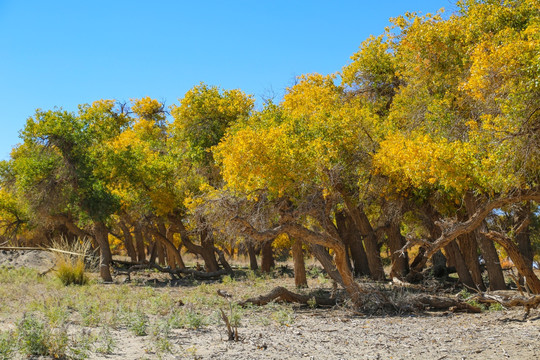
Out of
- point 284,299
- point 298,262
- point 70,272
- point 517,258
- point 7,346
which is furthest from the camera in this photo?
point 298,262

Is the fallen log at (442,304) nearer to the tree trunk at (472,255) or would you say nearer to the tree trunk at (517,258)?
the tree trunk at (517,258)

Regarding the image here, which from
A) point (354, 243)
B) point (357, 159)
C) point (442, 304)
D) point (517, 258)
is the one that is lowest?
point (442, 304)

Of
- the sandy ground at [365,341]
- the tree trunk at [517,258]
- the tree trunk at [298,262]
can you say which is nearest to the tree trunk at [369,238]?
the tree trunk at [298,262]

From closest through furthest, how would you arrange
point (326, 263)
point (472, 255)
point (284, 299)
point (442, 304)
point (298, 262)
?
point (442, 304) < point (284, 299) < point (326, 263) < point (472, 255) < point (298, 262)

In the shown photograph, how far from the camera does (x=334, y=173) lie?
1302cm

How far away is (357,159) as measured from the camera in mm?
14055

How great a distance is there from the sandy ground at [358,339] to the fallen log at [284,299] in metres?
1.62

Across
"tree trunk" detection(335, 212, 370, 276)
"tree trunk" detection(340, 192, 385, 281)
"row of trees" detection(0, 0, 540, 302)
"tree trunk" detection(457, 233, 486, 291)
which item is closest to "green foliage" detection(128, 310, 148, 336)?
"row of trees" detection(0, 0, 540, 302)

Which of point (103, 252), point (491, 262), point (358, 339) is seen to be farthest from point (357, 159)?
point (103, 252)

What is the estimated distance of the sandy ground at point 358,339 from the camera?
7176 mm

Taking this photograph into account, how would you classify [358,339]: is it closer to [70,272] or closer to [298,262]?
[298,262]

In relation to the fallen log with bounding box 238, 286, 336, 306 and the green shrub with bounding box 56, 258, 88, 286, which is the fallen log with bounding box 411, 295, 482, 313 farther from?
the green shrub with bounding box 56, 258, 88, 286

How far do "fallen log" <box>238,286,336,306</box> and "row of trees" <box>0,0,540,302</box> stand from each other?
0.76 metres

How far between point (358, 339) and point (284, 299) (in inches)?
162
